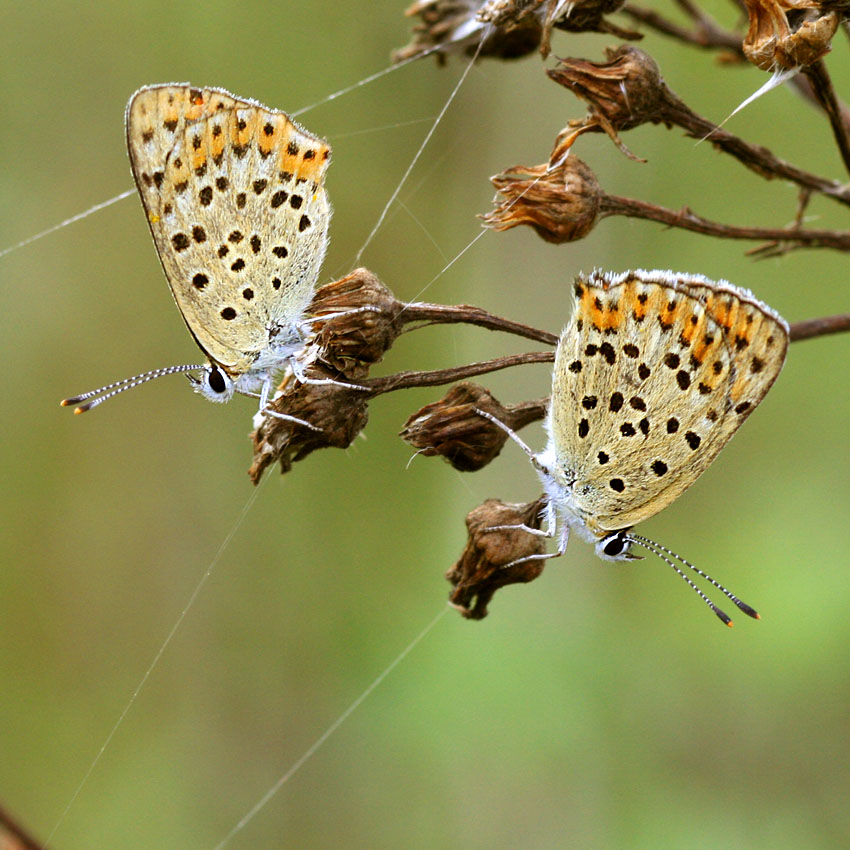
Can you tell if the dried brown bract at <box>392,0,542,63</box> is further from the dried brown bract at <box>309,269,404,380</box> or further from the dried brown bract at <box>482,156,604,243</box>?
the dried brown bract at <box>309,269,404,380</box>

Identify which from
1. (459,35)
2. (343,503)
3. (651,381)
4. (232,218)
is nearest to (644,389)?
(651,381)

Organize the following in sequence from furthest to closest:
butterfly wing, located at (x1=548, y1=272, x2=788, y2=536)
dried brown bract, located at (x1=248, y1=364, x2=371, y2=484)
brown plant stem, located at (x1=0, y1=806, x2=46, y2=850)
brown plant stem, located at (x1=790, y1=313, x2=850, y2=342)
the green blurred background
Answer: the green blurred background
dried brown bract, located at (x1=248, y1=364, x2=371, y2=484)
brown plant stem, located at (x1=790, y1=313, x2=850, y2=342)
butterfly wing, located at (x1=548, y1=272, x2=788, y2=536)
brown plant stem, located at (x1=0, y1=806, x2=46, y2=850)

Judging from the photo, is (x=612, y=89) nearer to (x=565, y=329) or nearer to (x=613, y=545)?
(x=565, y=329)

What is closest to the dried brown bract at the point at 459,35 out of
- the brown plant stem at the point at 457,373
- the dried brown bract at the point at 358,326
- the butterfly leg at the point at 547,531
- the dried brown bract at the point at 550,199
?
Answer: the dried brown bract at the point at 550,199

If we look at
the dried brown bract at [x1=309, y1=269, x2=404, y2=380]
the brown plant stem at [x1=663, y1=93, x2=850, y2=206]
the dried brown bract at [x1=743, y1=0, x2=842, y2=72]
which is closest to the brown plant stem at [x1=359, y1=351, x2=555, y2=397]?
the dried brown bract at [x1=309, y1=269, x2=404, y2=380]

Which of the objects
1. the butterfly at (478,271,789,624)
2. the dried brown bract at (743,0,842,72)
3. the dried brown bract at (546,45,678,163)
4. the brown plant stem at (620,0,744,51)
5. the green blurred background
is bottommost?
the green blurred background

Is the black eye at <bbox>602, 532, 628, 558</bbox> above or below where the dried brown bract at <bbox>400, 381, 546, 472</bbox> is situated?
below

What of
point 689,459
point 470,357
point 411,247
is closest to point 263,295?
point 689,459
